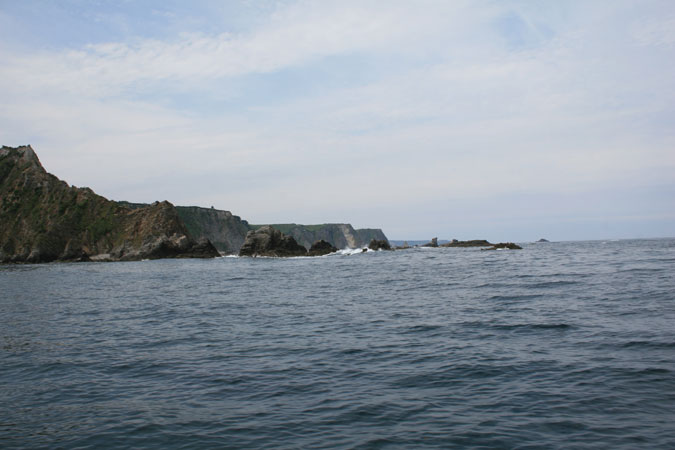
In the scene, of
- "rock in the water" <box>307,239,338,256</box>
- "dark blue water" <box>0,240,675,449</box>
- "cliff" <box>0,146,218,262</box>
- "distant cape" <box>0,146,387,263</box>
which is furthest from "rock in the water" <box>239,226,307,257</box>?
"dark blue water" <box>0,240,675,449</box>

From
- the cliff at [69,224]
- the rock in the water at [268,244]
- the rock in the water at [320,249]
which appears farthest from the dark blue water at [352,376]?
the rock in the water at [320,249]

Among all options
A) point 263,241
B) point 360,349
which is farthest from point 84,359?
point 263,241

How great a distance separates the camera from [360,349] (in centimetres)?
1720

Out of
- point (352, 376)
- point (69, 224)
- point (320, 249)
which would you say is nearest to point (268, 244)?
point (320, 249)

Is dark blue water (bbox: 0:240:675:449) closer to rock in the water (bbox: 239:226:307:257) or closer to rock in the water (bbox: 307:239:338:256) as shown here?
rock in the water (bbox: 239:226:307:257)

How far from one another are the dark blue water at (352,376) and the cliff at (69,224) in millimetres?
115434

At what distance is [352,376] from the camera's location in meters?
13.8

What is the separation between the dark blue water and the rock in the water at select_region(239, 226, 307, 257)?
11479cm

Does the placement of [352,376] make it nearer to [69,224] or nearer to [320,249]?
[320,249]

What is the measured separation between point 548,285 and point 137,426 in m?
32.4

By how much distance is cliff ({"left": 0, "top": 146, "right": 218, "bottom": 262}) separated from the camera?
413 ft

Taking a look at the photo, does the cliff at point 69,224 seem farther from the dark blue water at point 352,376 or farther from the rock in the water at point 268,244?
the dark blue water at point 352,376

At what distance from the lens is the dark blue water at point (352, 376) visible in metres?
9.72

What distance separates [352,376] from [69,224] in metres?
143
